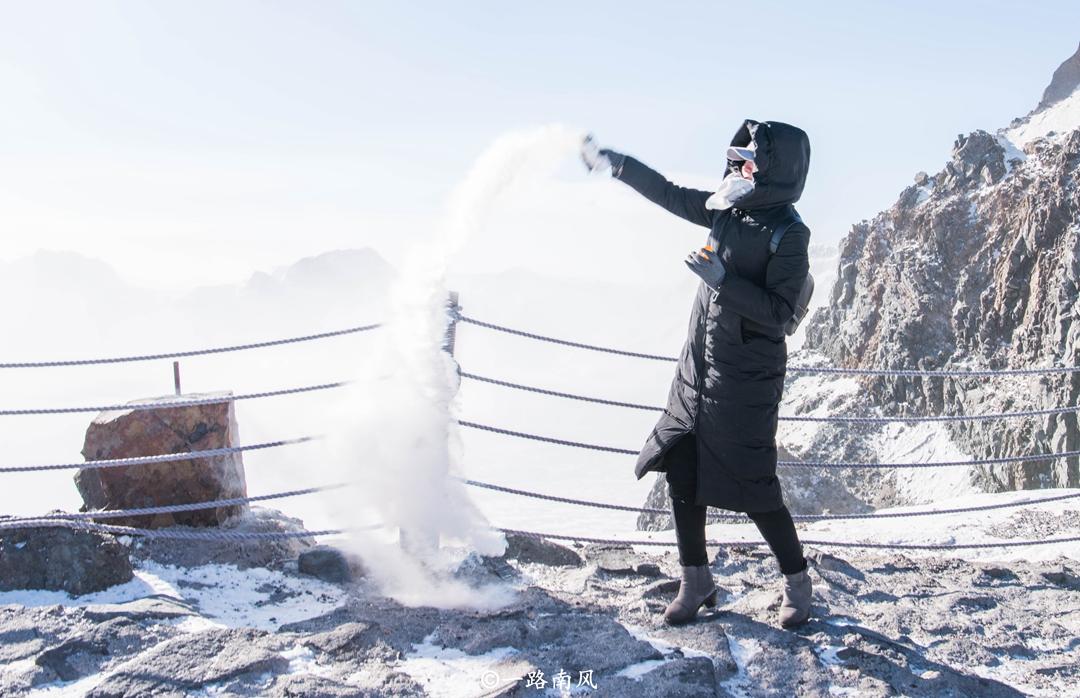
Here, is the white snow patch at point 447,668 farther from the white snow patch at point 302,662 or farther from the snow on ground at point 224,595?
the snow on ground at point 224,595

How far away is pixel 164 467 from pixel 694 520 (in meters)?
2.94

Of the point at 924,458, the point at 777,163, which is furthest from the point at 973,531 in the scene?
the point at 924,458

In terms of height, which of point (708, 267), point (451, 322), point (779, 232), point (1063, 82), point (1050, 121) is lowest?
point (451, 322)

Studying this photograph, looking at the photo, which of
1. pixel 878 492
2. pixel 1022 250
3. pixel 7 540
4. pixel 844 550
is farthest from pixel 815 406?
pixel 7 540

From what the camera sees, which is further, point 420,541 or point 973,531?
point 973,531

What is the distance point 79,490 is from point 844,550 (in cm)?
475

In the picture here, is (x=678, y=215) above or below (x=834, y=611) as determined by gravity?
above

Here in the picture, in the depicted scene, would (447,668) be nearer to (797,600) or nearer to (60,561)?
(797,600)

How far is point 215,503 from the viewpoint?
4.41 m

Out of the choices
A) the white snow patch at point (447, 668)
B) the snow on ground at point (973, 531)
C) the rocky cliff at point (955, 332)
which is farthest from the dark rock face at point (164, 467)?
the rocky cliff at point (955, 332)

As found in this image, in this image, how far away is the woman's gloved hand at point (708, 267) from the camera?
3295mm

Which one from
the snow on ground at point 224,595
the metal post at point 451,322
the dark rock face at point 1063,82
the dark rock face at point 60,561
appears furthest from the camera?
the dark rock face at point 1063,82

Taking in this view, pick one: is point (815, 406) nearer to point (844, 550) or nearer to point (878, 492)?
point (878, 492)

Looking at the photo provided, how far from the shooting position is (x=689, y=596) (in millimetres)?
3807
